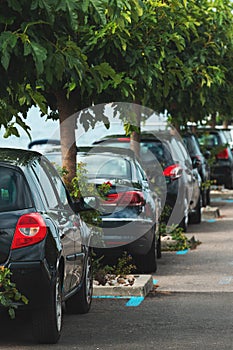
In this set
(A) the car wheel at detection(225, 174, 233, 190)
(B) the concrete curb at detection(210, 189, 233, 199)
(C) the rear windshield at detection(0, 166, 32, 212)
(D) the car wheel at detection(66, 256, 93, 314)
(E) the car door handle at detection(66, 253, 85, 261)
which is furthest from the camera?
(A) the car wheel at detection(225, 174, 233, 190)

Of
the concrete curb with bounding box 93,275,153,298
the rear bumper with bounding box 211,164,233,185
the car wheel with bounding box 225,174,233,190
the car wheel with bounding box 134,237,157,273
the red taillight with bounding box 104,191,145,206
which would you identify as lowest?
the concrete curb with bounding box 93,275,153,298

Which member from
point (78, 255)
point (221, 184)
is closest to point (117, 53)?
point (78, 255)

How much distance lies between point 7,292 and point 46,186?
155cm

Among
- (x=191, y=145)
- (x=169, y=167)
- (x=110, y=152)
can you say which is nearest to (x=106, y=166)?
(x=110, y=152)

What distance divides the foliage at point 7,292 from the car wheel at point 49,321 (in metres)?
0.37

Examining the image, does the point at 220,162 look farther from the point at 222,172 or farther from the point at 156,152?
the point at 156,152

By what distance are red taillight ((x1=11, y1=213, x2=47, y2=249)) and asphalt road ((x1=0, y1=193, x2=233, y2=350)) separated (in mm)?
845

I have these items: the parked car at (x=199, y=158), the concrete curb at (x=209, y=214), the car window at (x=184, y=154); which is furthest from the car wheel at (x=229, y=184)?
the car window at (x=184, y=154)

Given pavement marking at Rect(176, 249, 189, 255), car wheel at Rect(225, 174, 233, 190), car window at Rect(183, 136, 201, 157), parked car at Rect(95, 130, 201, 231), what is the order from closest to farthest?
pavement marking at Rect(176, 249, 189, 255) → parked car at Rect(95, 130, 201, 231) → car window at Rect(183, 136, 201, 157) → car wheel at Rect(225, 174, 233, 190)

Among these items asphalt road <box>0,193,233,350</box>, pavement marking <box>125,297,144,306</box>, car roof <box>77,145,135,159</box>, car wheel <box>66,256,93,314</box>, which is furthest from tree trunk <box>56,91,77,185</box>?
car wheel <box>66,256,93,314</box>

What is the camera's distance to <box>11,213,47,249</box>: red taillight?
340 inches

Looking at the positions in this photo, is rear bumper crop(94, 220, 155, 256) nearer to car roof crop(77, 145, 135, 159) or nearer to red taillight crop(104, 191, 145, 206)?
red taillight crop(104, 191, 145, 206)

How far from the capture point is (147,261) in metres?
14.1

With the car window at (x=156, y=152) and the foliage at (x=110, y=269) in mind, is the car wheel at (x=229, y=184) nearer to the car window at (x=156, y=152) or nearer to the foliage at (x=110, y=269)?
the car window at (x=156, y=152)
